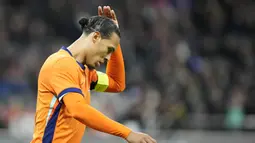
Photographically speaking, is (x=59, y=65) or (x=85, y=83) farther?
(x=85, y=83)

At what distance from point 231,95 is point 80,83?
731cm

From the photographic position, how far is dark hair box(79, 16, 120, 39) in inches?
221

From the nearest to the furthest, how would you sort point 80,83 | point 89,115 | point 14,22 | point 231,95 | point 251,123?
1. point 89,115
2. point 80,83
3. point 251,123
4. point 231,95
5. point 14,22

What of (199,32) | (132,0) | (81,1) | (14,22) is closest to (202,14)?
(199,32)

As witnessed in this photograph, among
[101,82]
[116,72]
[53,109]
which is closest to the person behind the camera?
[53,109]

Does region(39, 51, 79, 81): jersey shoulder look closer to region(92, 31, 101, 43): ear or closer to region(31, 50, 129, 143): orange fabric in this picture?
region(31, 50, 129, 143): orange fabric

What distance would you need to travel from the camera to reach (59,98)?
5.33 m

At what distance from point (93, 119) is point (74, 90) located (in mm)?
262

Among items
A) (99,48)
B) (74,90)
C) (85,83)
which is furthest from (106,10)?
(74,90)

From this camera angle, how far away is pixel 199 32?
14516 mm

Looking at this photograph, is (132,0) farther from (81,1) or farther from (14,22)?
(14,22)

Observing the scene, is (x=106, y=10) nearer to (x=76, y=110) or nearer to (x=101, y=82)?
(x=101, y=82)

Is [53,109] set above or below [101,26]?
below

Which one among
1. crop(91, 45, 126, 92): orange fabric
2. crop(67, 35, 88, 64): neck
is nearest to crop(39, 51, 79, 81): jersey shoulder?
crop(67, 35, 88, 64): neck
